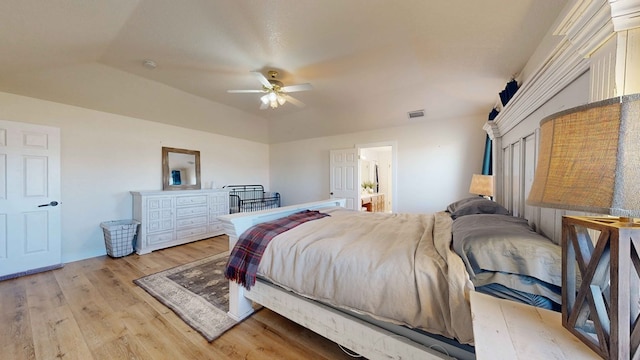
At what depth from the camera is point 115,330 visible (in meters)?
1.87

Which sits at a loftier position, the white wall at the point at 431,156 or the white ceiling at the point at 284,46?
the white ceiling at the point at 284,46

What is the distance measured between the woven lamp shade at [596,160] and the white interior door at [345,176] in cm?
434

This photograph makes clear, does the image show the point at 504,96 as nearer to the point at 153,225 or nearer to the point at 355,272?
the point at 355,272

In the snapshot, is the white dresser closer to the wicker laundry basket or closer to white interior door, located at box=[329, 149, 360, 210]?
the wicker laundry basket

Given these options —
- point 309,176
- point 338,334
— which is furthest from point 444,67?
point 309,176

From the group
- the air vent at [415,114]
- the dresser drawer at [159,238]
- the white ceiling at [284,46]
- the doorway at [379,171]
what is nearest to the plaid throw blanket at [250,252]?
the white ceiling at [284,46]

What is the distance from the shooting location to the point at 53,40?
6.98ft

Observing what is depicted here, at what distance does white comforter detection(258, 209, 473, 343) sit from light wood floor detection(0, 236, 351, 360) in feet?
1.84

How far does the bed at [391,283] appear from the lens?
108 centimetres

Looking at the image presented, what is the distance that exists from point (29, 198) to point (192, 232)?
2104mm

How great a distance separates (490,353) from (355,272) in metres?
0.76

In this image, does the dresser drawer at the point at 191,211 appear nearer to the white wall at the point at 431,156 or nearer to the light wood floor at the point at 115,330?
the light wood floor at the point at 115,330

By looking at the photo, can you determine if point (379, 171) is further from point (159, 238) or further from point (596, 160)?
point (596, 160)

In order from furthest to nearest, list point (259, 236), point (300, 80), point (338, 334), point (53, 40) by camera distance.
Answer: point (300, 80) → point (53, 40) → point (259, 236) → point (338, 334)
